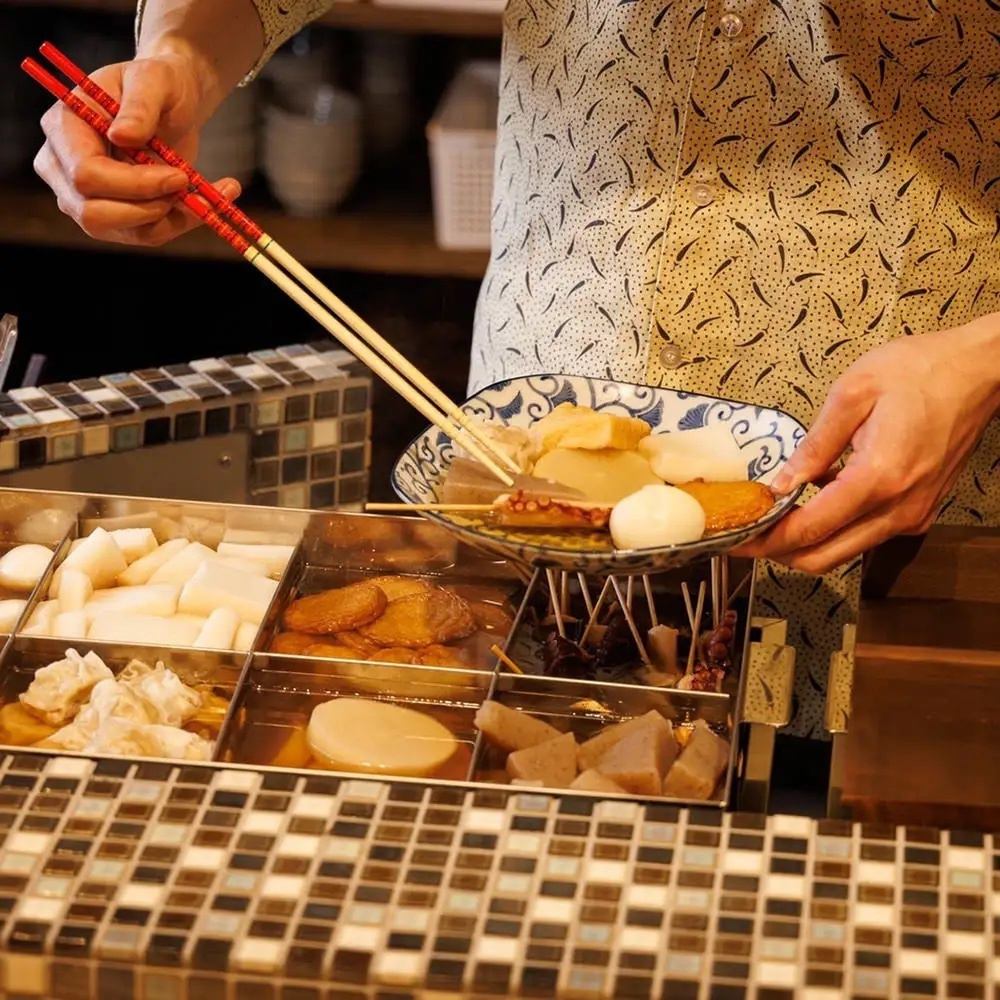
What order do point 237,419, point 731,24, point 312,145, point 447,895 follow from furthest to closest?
point 312,145
point 237,419
point 731,24
point 447,895

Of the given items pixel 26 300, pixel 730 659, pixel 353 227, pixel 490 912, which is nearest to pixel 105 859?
pixel 490 912

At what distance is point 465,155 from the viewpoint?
363cm

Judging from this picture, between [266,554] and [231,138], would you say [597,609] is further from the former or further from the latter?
[231,138]

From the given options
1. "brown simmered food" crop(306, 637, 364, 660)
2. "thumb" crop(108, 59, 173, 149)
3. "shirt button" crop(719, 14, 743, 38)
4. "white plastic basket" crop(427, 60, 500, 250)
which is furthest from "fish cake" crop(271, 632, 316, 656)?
"white plastic basket" crop(427, 60, 500, 250)

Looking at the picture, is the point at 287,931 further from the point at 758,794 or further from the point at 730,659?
the point at 730,659

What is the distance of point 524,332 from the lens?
2.07 m

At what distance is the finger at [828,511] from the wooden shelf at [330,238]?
2492 mm

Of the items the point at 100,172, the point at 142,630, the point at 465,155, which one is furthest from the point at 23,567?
the point at 465,155

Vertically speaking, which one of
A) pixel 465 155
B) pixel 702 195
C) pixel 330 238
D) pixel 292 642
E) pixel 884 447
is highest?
pixel 702 195

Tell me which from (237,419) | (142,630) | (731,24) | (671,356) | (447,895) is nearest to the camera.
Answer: (447,895)

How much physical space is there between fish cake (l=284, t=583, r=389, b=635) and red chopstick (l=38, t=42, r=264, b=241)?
0.36 meters

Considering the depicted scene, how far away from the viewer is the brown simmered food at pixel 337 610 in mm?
1519

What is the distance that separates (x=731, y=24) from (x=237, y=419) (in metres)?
0.80

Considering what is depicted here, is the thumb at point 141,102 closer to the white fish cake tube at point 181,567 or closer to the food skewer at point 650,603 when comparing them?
the white fish cake tube at point 181,567
